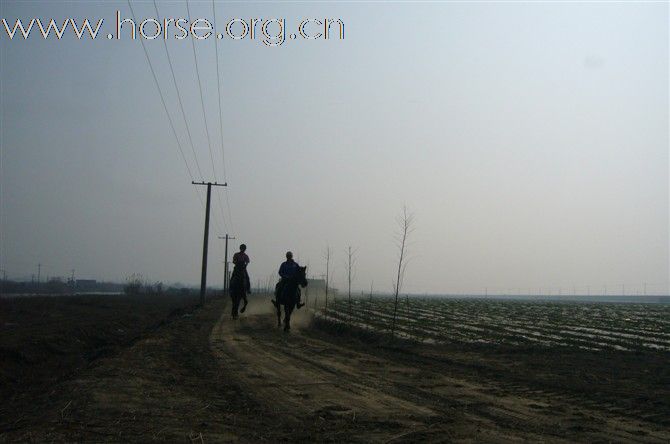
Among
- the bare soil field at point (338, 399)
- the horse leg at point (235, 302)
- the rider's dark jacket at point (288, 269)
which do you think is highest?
the rider's dark jacket at point (288, 269)

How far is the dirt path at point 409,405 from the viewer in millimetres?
5855

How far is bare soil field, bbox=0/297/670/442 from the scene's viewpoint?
5.67 meters

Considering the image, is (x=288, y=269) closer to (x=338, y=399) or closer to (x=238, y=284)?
(x=238, y=284)

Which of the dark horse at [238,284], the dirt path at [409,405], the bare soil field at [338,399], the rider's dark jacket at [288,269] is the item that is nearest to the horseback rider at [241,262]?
the dark horse at [238,284]

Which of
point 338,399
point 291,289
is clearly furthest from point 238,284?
point 338,399

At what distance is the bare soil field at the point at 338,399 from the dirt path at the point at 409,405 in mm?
19

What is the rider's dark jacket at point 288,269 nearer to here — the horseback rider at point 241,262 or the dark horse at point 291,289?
the dark horse at point 291,289

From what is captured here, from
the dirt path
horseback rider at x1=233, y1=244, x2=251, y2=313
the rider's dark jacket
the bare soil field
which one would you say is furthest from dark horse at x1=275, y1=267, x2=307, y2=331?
the dirt path

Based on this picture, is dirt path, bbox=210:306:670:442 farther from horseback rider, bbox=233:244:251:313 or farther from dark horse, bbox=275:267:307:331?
horseback rider, bbox=233:244:251:313

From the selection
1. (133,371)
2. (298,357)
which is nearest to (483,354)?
(298,357)

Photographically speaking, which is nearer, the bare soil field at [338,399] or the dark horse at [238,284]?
the bare soil field at [338,399]

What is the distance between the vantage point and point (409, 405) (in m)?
7.12

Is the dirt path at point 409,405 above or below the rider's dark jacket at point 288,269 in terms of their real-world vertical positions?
below

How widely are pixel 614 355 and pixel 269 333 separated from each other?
365 inches
